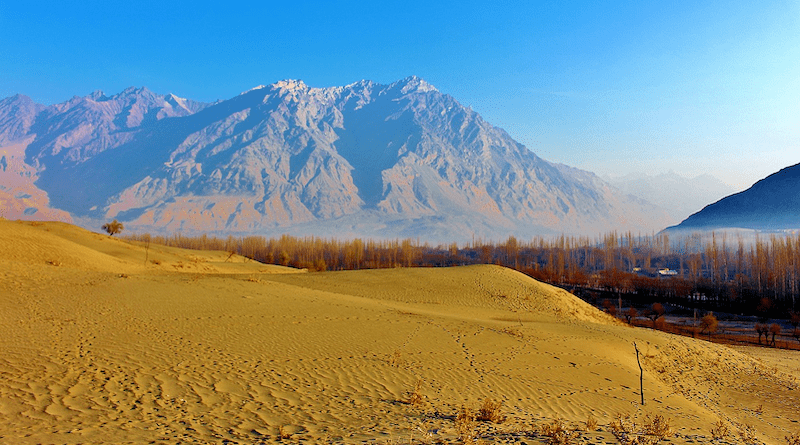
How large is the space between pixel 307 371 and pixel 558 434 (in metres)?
5.51

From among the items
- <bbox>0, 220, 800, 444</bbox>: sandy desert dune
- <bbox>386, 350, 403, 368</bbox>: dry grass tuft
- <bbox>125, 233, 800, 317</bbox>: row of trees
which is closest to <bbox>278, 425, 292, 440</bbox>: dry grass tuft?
<bbox>0, 220, 800, 444</bbox>: sandy desert dune

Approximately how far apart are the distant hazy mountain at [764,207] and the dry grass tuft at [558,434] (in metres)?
143

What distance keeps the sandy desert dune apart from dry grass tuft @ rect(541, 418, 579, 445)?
13cm

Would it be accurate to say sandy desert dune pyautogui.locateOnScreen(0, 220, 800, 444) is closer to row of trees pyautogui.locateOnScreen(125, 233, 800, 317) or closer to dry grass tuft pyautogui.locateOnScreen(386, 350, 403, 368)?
dry grass tuft pyautogui.locateOnScreen(386, 350, 403, 368)

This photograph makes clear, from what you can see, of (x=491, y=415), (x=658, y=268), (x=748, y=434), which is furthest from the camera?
(x=658, y=268)

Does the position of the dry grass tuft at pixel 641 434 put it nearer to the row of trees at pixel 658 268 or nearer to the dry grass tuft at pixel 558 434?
the dry grass tuft at pixel 558 434

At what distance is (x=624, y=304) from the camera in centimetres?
5744

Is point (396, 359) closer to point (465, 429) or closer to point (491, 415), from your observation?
point (491, 415)

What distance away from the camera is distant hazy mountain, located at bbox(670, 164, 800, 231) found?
126 meters

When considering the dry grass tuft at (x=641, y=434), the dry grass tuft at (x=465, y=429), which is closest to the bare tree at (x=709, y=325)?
the dry grass tuft at (x=641, y=434)

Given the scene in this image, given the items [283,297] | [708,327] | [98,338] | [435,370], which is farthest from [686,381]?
[708,327]

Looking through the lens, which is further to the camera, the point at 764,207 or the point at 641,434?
the point at 764,207

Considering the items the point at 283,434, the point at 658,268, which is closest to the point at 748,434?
the point at 283,434

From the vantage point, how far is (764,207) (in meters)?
135
